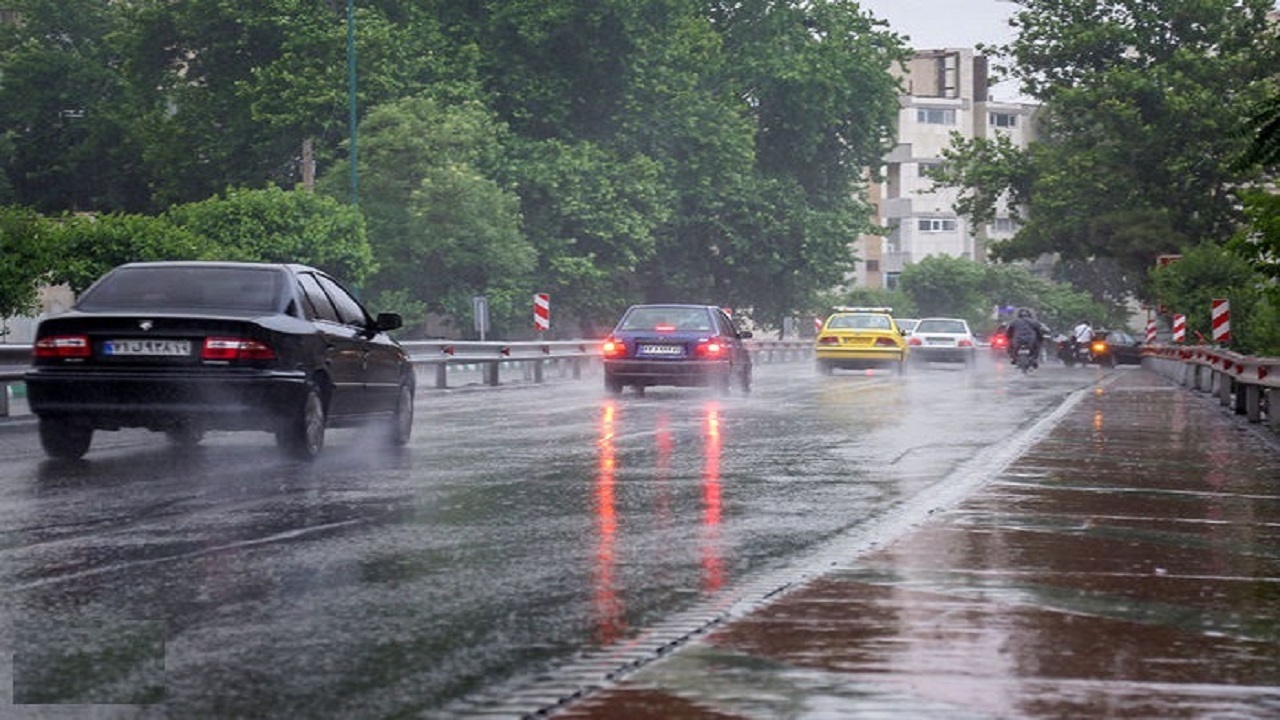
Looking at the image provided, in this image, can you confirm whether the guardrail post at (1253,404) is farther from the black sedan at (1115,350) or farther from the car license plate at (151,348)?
the black sedan at (1115,350)

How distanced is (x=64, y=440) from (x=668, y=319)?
54.7 ft

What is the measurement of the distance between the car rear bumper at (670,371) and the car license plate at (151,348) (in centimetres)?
1605

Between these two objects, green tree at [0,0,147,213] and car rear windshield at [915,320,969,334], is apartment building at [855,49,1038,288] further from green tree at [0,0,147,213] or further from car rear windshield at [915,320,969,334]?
car rear windshield at [915,320,969,334]

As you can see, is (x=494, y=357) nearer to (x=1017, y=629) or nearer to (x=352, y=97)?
(x=352, y=97)

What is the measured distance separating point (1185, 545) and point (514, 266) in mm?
47906

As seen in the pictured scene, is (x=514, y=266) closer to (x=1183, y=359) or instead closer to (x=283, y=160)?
(x=283, y=160)

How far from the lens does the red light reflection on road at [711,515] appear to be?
363 inches

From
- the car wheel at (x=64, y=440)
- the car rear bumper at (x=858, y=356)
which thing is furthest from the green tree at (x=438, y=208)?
the car wheel at (x=64, y=440)

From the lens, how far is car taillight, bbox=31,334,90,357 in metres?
15.9

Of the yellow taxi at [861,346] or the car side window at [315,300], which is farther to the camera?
the yellow taxi at [861,346]

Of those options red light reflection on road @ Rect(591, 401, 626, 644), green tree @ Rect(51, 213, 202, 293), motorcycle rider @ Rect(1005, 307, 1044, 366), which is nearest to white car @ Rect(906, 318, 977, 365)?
motorcycle rider @ Rect(1005, 307, 1044, 366)

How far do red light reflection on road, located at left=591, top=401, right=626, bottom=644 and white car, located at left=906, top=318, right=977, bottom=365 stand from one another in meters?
41.1

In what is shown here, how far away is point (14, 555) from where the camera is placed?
32.3ft

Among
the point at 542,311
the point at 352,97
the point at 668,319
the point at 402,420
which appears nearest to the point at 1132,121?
the point at 542,311
